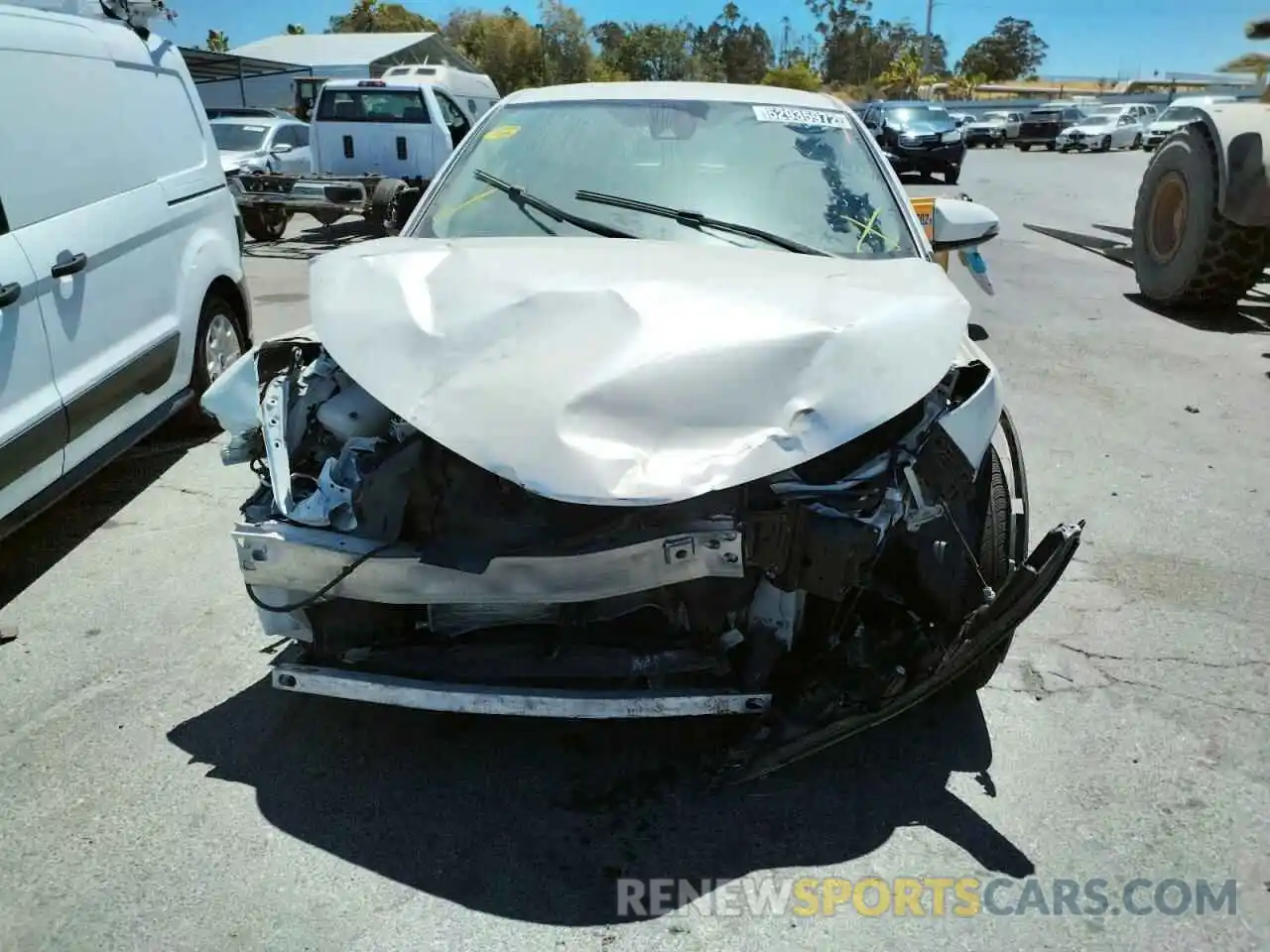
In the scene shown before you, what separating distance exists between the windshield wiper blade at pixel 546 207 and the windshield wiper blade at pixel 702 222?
11cm

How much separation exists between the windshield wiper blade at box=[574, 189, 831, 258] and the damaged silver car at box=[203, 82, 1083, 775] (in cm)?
38

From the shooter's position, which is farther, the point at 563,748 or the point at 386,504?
the point at 563,748

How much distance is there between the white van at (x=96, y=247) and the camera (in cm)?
384

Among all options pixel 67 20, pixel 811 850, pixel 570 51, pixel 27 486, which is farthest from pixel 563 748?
pixel 570 51

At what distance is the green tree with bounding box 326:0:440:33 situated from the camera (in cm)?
6278

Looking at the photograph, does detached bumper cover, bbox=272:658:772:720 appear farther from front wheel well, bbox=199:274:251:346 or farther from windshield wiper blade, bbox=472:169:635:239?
front wheel well, bbox=199:274:251:346

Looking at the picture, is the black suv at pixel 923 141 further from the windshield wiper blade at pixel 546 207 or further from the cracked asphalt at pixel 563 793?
the cracked asphalt at pixel 563 793

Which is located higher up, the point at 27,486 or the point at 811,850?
the point at 27,486

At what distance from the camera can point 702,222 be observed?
3.61 metres

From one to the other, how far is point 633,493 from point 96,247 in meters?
3.19

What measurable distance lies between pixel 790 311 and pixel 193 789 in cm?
211

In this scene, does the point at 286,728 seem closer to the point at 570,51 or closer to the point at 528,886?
the point at 528,886

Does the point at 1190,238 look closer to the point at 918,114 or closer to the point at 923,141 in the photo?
the point at 923,141

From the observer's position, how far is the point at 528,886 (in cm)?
250
